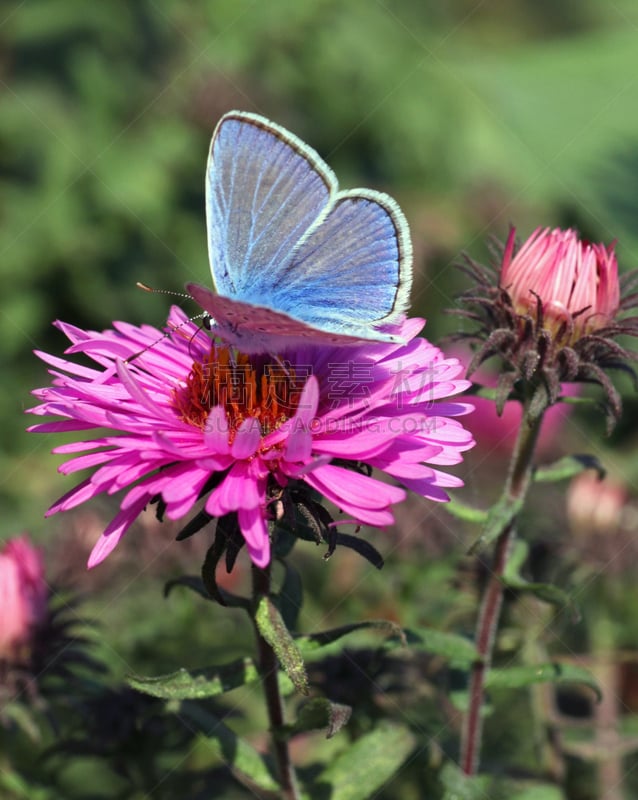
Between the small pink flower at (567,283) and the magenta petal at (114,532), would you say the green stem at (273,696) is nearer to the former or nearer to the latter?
the magenta petal at (114,532)

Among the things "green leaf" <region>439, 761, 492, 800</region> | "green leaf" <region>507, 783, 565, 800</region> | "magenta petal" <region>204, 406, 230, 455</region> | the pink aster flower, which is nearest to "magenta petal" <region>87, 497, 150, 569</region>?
the pink aster flower

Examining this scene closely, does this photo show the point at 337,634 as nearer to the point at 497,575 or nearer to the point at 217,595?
the point at 217,595

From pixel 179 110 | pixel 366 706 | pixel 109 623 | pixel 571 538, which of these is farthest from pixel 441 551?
pixel 179 110

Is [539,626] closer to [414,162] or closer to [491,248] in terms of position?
[491,248]

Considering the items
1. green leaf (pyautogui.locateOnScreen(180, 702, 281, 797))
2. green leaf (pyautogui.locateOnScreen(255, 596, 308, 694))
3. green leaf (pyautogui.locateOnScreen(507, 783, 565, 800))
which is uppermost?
green leaf (pyautogui.locateOnScreen(507, 783, 565, 800))

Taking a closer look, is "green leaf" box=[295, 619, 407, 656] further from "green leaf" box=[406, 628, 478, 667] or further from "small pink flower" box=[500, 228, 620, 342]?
"small pink flower" box=[500, 228, 620, 342]
